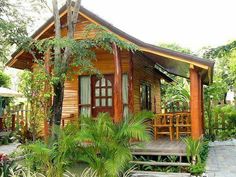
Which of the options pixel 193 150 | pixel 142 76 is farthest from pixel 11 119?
pixel 193 150

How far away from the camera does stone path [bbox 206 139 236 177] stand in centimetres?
838

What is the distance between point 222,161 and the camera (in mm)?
9984

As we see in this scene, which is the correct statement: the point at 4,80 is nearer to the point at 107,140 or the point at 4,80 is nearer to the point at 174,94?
the point at 174,94

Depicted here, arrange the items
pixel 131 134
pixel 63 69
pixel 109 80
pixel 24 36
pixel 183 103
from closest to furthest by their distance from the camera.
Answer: pixel 131 134 → pixel 63 69 → pixel 24 36 → pixel 109 80 → pixel 183 103

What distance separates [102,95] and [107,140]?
17.0 ft

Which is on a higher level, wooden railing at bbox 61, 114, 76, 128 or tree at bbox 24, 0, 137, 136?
tree at bbox 24, 0, 137, 136

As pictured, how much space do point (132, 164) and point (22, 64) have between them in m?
6.89

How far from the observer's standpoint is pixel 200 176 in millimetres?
8008

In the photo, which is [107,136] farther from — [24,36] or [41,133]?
[41,133]

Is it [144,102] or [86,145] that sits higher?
[144,102]

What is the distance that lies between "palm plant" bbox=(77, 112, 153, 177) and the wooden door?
185 inches

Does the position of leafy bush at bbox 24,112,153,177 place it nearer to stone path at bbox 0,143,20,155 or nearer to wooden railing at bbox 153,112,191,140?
wooden railing at bbox 153,112,191,140

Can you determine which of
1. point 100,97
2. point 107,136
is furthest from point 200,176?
point 100,97

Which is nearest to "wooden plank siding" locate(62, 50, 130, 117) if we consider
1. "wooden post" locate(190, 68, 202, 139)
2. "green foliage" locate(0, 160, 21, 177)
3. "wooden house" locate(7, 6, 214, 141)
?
"wooden house" locate(7, 6, 214, 141)
